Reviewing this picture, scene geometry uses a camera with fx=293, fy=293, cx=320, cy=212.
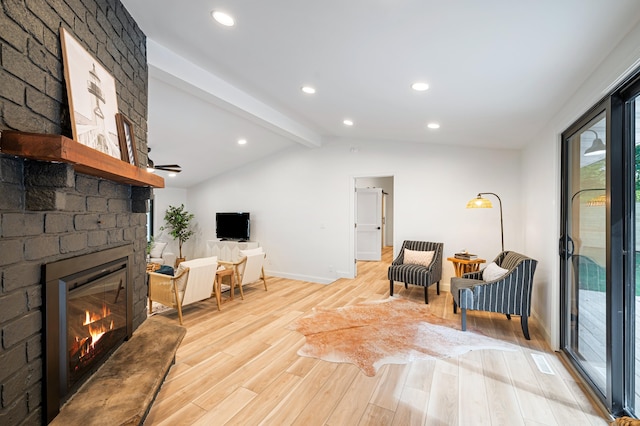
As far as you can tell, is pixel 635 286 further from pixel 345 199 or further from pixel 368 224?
pixel 368 224

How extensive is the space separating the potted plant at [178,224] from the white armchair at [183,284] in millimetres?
3879

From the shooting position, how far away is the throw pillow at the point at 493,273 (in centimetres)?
348

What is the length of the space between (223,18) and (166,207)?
6765 mm

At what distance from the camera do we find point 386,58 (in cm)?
214

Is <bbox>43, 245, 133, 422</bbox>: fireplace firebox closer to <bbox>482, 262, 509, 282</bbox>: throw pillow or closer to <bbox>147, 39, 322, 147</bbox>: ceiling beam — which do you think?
<bbox>147, 39, 322, 147</bbox>: ceiling beam

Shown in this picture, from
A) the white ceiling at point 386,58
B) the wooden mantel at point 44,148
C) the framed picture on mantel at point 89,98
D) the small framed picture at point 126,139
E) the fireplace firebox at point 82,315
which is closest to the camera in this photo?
the wooden mantel at point 44,148

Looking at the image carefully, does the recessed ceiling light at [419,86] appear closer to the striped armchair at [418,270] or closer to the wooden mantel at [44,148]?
the wooden mantel at [44,148]

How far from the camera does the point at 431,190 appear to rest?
5148mm

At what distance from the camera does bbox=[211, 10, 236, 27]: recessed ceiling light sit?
1.95 meters

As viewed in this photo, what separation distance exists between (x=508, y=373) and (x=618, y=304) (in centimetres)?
104

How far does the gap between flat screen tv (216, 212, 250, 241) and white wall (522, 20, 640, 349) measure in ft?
17.7

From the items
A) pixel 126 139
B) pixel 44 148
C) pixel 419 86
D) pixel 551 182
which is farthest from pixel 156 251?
pixel 551 182

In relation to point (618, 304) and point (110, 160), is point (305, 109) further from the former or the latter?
point (618, 304)

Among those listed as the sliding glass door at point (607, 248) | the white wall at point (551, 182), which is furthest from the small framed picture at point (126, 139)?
the sliding glass door at point (607, 248)
